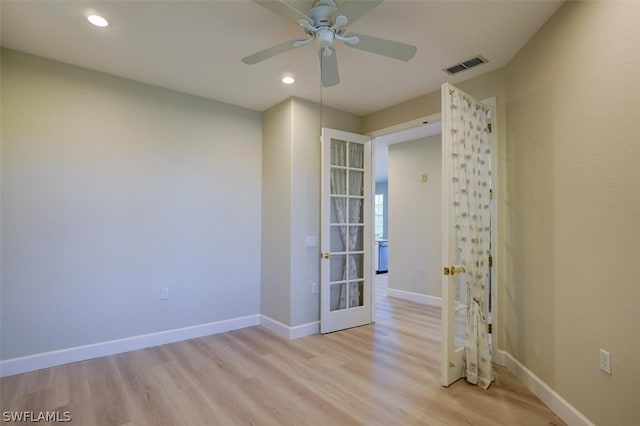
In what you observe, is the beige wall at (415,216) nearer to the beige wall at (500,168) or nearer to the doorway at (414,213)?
the doorway at (414,213)

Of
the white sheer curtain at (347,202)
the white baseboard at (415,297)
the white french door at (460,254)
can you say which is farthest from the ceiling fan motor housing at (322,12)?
the white baseboard at (415,297)

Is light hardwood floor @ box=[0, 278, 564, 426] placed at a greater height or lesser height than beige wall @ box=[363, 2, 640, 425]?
lesser

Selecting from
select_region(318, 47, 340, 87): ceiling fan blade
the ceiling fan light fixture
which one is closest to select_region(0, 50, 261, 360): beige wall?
the ceiling fan light fixture

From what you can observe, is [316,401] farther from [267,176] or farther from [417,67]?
[417,67]

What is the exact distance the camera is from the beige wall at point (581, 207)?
68.1 inches

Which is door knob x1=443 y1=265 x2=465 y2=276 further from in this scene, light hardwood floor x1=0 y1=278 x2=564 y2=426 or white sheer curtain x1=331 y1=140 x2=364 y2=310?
white sheer curtain x1=331 y1=140 x2=364 y2=310

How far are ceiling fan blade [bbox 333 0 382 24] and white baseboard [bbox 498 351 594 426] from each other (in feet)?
8.79

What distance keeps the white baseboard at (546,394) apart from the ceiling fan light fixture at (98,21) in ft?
13.5

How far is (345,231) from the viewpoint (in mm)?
4230

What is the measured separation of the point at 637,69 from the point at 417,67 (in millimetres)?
1706

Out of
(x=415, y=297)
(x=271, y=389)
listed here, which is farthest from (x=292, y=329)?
(x=415, y=297)

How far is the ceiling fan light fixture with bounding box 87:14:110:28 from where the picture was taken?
7.79 feet

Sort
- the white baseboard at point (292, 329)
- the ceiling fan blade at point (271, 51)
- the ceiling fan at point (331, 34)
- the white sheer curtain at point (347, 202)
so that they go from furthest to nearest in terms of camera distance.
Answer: the white sheer curtain at point (347, 202) → the white baseboard at point (292, 329) → the ceiling fan blade at point (271, 51) → the ceiling fan at point (331, 34)

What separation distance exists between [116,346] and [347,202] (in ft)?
9.65
